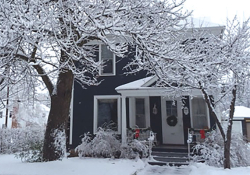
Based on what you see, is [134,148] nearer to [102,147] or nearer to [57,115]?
[102,147]

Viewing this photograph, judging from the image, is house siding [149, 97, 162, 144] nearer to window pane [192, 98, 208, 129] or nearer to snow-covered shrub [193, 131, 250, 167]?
window pane [192, 98, 208, 129]

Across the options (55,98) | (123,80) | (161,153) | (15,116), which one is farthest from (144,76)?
(15,116)

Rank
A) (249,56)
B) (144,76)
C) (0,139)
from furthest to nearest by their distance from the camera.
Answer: (0,139) < (144,76) < (249,56)

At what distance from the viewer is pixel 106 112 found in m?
10.5

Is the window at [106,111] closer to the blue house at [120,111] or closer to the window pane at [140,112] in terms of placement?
the blue house at [120,111]

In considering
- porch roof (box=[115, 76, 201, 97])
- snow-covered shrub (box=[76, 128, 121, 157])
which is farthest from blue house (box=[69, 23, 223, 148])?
snow-covered shrub (box=[76, 128, 121, 157])

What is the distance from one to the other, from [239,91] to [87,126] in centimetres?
676

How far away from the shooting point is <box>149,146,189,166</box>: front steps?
309 inches

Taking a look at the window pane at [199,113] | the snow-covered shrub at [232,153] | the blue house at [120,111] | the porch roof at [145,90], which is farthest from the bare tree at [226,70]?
the blue house at [120,111]

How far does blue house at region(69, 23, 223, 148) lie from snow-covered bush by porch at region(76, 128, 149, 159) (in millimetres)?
1648

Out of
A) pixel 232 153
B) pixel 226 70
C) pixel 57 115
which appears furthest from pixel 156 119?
pixel 57 115

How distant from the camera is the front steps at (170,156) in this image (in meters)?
7.86

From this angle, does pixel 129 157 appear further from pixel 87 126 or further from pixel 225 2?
pixel 225 2

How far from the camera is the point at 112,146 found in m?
8.29
